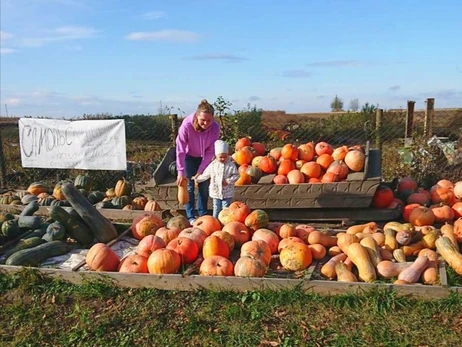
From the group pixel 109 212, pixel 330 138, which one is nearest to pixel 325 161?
pixel 109 212

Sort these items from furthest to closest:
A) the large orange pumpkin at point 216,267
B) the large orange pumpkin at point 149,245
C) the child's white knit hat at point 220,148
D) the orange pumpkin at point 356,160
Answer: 1. the orange pumpkin at point 356,160
2. the child's white knit hat at point 220,148
3. the large orange pumpkin at point 149,245
4. the large orange pumpkin at point 216,267

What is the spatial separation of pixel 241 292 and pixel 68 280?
5.75 ft

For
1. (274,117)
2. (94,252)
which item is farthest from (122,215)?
(274,117)

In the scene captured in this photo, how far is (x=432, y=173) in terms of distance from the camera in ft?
25.9

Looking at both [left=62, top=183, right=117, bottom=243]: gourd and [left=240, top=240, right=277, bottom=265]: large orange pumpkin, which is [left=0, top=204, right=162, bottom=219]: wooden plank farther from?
[left=240, top=240, right=277, bottom=265]: large orange pumpkin

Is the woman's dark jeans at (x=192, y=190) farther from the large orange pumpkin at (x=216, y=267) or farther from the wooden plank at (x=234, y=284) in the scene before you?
the wooden plank at (x=234, y=284)

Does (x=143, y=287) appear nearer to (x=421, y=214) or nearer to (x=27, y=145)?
(x=421, y=214)

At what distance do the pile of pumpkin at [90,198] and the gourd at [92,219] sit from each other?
1.44 meters

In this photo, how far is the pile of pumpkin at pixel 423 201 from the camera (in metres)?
5.45

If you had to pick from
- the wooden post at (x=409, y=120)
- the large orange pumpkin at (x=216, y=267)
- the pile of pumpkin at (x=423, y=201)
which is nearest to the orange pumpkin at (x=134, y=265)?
the large orange pumpkin at (x=216, y=267)

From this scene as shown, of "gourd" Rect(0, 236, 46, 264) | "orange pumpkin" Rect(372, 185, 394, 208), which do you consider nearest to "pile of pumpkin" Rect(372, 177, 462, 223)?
"orange pumpkin" Rect(372, 185, 394, 208)

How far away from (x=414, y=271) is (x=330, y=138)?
8549mm

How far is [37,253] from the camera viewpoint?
461cm

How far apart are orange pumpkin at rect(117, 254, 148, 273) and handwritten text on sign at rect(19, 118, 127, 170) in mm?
4257
